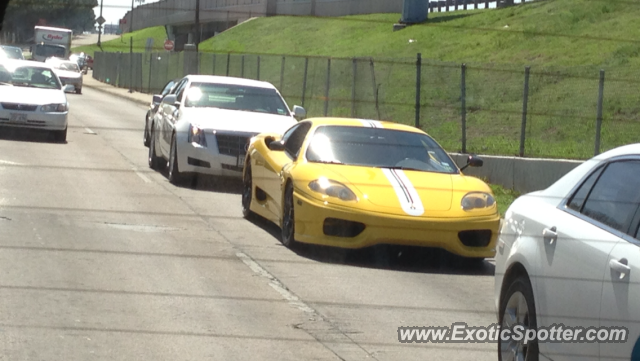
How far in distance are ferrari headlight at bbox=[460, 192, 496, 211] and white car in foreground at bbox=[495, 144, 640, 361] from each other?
11.1 feet

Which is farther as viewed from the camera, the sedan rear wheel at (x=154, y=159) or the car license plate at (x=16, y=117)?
the car license plate at (x=16, y=117)

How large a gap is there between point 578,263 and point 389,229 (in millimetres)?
4401

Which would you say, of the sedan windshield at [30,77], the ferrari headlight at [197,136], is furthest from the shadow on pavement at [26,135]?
the ferrari headlight at [197,136]

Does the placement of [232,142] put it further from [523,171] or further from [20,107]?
[20,107]

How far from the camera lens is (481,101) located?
90.0 ft

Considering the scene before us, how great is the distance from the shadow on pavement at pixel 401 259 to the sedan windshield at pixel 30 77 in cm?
1141

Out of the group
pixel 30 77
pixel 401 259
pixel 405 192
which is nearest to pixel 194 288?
pixel 405 192

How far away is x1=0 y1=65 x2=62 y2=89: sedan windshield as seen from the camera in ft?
65.4

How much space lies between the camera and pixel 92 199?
1258 cm

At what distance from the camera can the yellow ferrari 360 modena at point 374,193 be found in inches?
368

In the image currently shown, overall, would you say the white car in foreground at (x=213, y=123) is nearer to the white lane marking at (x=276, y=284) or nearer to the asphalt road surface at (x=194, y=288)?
the asphalt road surface at (x=194, y=288)

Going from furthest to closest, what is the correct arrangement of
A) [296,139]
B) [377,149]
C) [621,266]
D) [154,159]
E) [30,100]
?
[30,100] → [154,159] → [296,139] → [377,149] → [621,266]

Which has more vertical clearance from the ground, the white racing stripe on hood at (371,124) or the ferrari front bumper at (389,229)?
the white racing stripe on hood at (371,124)

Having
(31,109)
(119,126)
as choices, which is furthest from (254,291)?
(119,126)
